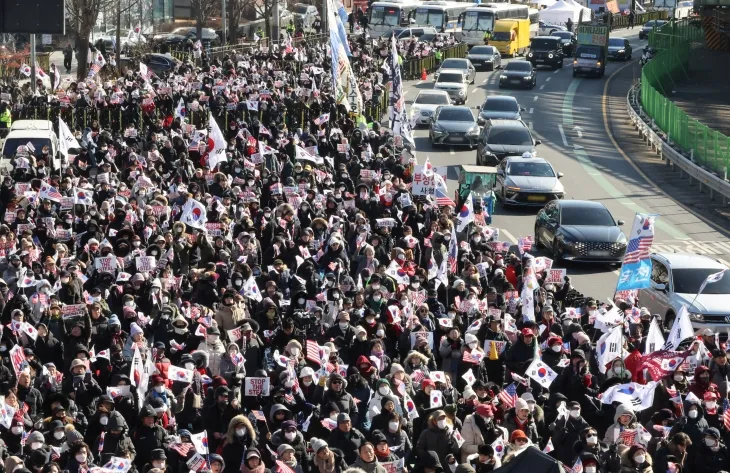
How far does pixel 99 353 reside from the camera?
49.1ft

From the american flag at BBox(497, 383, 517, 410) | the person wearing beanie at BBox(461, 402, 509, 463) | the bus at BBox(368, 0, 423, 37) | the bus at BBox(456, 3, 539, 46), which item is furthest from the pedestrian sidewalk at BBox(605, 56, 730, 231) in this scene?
the bus at BBox(368, 0, 423, 37)

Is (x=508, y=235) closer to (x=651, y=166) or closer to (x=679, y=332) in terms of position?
(x=651, y=166)

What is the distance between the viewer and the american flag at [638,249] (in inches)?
714

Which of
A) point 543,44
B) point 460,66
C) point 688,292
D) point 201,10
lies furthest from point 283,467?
point 201,10

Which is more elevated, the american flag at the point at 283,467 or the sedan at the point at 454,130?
the american flag at the point at 283,467

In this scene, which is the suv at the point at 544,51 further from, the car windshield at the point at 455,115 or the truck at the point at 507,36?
the car windshield at the point at 455,115

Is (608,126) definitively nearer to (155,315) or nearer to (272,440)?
(155,315)

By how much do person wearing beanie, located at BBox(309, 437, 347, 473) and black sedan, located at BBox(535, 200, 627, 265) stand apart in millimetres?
12990

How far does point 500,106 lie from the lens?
41.9m

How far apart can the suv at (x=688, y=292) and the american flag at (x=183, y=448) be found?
967 cm

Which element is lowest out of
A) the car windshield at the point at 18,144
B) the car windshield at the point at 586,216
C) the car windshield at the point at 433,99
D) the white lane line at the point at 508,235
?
the white lane line at the point at 508,235

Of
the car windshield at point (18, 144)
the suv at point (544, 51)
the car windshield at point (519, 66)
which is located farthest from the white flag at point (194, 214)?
the suv at point (544, 51)

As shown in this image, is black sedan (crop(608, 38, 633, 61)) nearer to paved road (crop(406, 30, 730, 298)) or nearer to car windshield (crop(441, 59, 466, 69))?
paved road (crop(406, 30, 730, 298))

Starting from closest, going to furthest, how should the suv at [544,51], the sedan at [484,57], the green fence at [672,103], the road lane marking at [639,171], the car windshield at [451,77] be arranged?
the road lane marking at [639,171] → the green fence at [672,103] → the car windshield at [451,77] → the sedan at [484,57] → the suv at [544,51]
